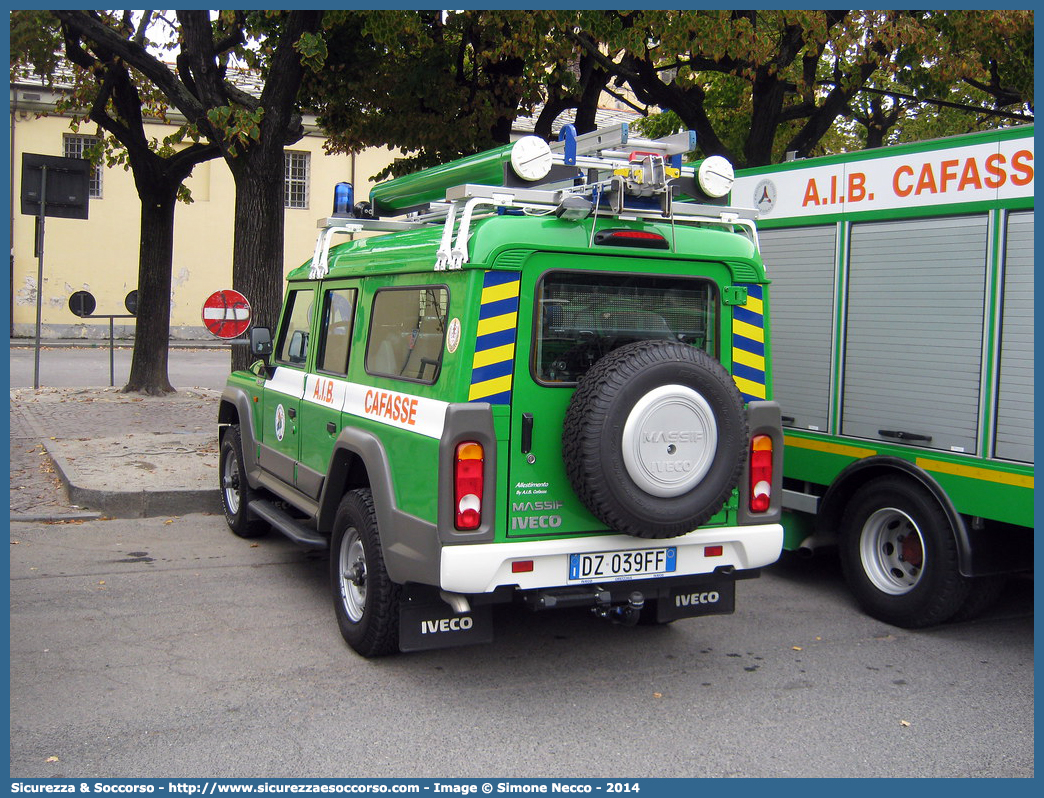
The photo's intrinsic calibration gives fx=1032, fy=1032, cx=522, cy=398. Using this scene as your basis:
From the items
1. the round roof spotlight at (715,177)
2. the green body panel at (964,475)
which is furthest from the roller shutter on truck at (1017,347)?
the round roof spotlight at (715,177)

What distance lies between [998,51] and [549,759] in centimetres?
1253

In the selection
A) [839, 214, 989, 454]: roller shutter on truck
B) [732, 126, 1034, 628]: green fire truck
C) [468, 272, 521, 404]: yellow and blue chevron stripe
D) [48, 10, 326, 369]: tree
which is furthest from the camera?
[48, 10, 326, 369]: tree

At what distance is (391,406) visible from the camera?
16.1 ft

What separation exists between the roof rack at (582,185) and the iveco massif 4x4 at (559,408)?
13 mm

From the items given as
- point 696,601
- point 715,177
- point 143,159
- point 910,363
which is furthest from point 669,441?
point 143,159

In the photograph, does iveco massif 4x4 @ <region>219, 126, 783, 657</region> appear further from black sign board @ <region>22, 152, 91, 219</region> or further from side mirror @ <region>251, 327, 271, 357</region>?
black sign board @ <region>22, 152, 91, 219</region>

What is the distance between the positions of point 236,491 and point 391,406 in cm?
341

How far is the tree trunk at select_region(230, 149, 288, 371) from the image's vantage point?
10883 millimetres

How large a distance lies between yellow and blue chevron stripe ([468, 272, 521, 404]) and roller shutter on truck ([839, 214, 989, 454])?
2.65 m

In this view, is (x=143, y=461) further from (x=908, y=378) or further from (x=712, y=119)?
(x=712, y=119)

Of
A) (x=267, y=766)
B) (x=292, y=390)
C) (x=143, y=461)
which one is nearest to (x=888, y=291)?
(x=292, y=390)

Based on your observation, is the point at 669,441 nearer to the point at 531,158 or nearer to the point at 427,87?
the point at 531,158

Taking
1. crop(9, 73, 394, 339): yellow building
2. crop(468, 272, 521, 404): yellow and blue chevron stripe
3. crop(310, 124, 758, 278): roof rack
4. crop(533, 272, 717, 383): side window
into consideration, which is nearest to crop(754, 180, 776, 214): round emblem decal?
crop(310, 124, 758, 278): roof rack

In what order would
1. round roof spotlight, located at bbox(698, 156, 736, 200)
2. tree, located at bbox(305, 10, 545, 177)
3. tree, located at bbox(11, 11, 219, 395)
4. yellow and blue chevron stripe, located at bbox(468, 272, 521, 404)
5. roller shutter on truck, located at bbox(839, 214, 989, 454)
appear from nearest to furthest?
yellow and blue chevron stripe, located at bbox(468, 272, 521, 404)
round roof spotlight, located at bbox(698, 156, 736, 200)
roller shutter on truck, located at bbox(839, 214, 989, 454)
tree, located at bbox(305, 10, 545, 177)
tree, located at bbox(11, 11, 219, 395)
